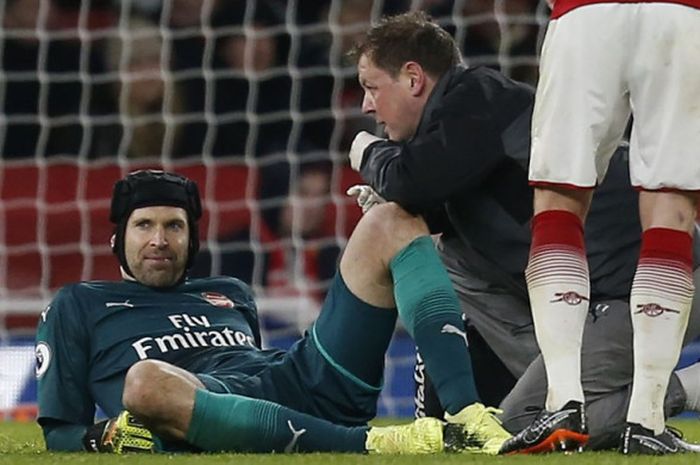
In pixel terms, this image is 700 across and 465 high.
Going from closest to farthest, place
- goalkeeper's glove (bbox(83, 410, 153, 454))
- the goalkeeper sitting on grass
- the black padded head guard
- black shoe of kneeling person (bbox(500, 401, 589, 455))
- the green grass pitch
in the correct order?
the green grass pitch < black shoe of kneeling person (bbox(500, 401, 589, 455)) < the goalkeeper sitting on grass < goalkeeper's glove (bbox(83, 410, 153, 454)) < the black padded head guard

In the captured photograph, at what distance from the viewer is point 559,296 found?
3328 mm

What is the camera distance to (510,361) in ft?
13.6

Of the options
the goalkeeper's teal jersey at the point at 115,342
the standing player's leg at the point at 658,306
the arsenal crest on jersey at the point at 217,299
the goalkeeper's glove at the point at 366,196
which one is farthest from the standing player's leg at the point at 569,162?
the arsenal crest on jersey at the point at 217,299

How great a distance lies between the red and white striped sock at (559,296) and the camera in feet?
10.8

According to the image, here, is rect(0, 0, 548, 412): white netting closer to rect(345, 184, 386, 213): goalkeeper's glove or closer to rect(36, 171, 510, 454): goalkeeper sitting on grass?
rect(36, 171, 510, 454): goalkeeper sitting on grass

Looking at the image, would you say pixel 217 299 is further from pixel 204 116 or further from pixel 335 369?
pixel 204 116

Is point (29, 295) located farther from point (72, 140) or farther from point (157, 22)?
point (157, 22)

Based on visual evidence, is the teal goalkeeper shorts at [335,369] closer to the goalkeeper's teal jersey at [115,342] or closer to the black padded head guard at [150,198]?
the goalkeeper's teal jersey at [115,342]

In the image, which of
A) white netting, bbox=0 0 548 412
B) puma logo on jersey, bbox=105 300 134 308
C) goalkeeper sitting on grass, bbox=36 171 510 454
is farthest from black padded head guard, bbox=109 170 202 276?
white netting, bbox=0 0 548 412

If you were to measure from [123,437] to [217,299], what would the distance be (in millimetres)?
627

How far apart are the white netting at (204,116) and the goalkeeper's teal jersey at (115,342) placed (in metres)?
3.54

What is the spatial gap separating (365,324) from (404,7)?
4.54 metres

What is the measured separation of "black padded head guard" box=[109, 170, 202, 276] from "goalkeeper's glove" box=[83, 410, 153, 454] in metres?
0.58

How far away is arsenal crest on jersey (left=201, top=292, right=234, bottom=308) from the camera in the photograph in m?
4.14
